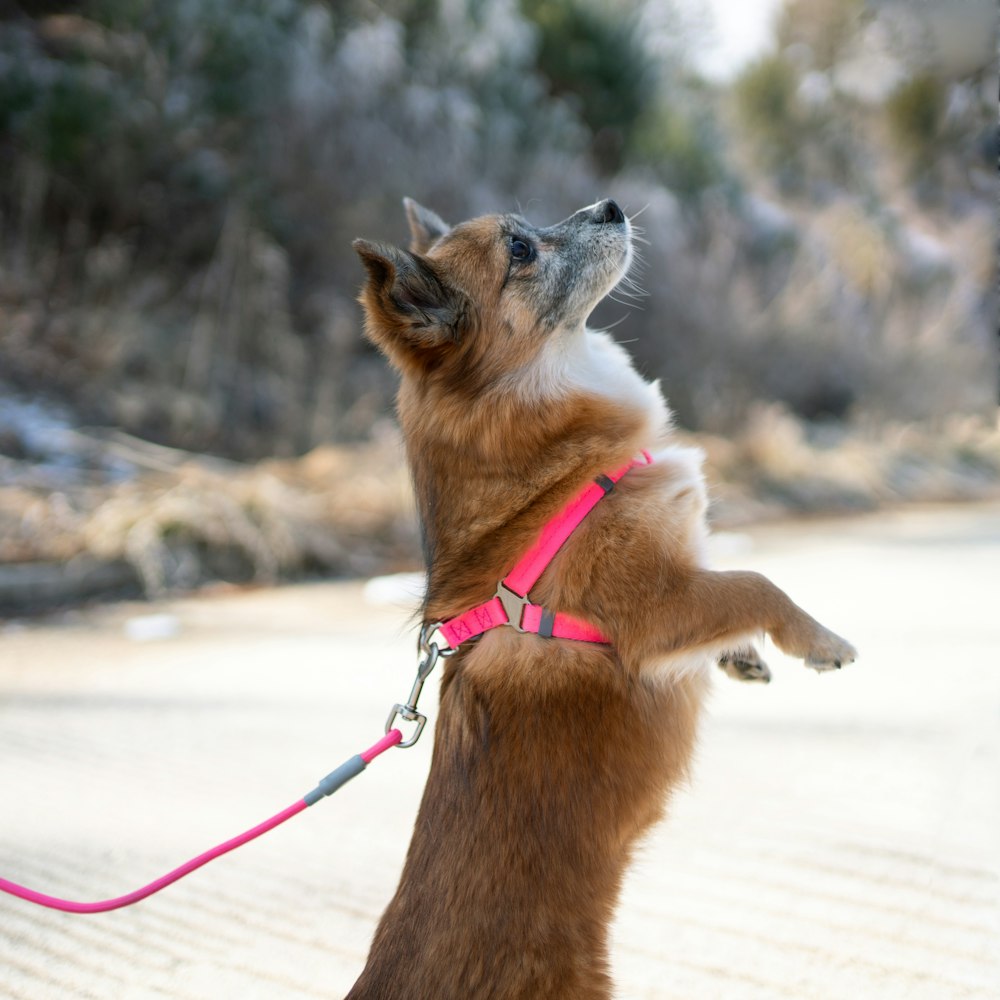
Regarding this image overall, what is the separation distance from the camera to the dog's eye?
9.91 feet

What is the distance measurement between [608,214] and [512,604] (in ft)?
4.99

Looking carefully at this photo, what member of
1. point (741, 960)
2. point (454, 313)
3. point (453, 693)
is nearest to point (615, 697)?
point (453, 693)

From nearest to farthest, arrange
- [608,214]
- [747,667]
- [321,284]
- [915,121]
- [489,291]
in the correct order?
1. [747,667]
2. [489,291]
3. [608,214]
4. [321,284]
5. [915,121]

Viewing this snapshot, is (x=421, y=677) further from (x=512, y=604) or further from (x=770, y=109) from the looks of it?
(x=770, y=109)

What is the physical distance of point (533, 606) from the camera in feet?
7.14

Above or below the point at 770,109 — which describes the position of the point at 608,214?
below

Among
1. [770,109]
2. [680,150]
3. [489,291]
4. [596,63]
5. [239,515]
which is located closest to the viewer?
[489,291]

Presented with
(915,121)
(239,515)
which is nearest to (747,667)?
(239,515)

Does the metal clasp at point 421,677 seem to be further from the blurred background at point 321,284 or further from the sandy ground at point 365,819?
the blurred background at point 321,284

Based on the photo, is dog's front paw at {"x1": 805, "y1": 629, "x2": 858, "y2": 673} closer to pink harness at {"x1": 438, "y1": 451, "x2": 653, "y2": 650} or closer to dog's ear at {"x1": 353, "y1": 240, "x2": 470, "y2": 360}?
pink harness at {"x1": 438, "y1": 451, "x2": 653, "y2": 650}

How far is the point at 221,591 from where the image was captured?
7000 mm

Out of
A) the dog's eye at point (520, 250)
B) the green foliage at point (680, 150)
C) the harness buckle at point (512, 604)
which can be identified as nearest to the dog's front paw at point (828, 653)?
the harness buckle at point (512, 604)

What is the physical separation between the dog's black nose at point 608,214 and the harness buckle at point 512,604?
1.43 metres

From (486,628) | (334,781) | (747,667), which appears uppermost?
(747,667)
